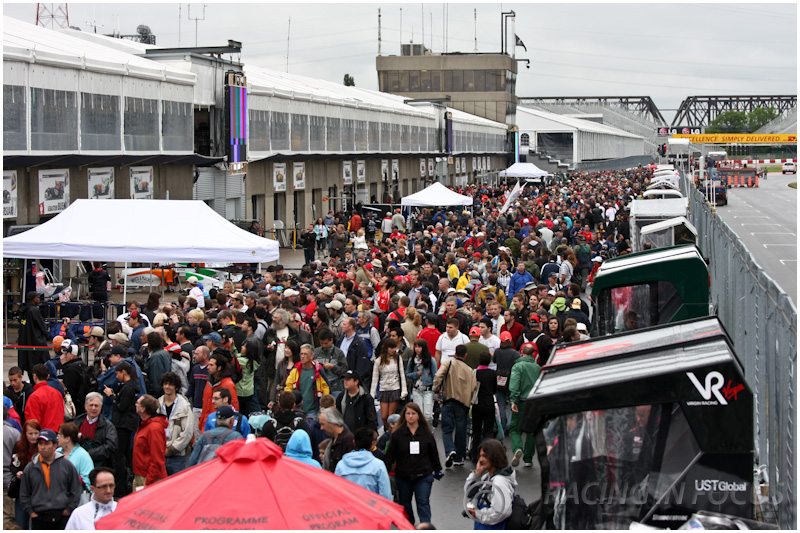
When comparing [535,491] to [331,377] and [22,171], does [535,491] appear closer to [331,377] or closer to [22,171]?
[331,377]

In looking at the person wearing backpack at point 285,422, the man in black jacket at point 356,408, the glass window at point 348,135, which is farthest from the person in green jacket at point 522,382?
the glass window at point 348,135

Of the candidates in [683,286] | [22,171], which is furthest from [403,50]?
[683,286]

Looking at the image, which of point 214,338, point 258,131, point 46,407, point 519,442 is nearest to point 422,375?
point 519,442

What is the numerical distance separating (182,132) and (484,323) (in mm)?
17803

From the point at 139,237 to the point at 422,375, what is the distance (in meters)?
7.31

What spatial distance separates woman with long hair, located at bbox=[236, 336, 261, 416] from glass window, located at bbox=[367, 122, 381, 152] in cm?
3568

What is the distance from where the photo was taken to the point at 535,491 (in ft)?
32.2

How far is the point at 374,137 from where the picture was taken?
47312 millimetres

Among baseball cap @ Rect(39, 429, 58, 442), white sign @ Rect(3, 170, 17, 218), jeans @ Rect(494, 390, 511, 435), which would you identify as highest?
white sign @ Rect(3, 170, 17, 218)

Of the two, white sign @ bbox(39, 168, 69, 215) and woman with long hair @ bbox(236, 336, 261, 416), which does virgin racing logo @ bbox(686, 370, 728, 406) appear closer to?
woman with long hair @ bbox(236, 336, 261, 416)

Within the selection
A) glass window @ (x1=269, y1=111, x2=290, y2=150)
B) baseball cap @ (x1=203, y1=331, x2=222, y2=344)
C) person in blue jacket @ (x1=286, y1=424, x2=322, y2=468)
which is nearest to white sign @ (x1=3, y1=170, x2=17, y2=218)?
baseball cap @ (x1=203, y1=331, x2=222, y2=344)

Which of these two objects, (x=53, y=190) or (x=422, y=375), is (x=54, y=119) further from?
(x=422, y=375)

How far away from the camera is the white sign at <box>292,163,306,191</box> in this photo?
124ft

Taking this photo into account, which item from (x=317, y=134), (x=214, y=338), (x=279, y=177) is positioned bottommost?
(x=214, y=338)
